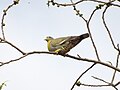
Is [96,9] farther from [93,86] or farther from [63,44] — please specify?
[63,44]

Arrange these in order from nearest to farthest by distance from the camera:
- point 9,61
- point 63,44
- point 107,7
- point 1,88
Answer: point 9,61, point 107,7, point 63,44, point 1,88

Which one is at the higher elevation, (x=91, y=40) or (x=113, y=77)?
(x=91, y=40)

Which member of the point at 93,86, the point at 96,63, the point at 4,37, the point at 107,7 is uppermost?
the point at 107,7

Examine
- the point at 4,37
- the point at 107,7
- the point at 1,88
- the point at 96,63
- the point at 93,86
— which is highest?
the point at 107,7

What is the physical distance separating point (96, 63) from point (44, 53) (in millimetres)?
775

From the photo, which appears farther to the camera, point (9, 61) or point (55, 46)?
point (55, 46)

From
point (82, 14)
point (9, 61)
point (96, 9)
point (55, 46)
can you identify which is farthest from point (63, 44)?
point (9, 61)

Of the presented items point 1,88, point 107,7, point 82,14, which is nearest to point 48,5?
point 82,14

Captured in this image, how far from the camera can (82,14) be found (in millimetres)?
5770

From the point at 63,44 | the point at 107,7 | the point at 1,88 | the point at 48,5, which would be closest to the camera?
the point at 107,7

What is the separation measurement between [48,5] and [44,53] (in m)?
1.10

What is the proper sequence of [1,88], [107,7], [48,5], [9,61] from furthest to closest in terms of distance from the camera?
[1,88], [48,5], [107,7], [9,61]

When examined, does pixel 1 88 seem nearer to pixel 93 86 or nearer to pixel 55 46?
pixel 55 46

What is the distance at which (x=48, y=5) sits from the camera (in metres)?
5.61
